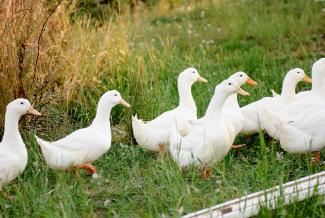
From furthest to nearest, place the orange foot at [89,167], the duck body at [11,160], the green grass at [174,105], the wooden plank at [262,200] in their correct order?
the orange foot at [89,167] < the duck body at [11,160] < the green grass at [174,105] < the wooden plank at [262,200]

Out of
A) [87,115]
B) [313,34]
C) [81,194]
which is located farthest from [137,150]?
[313,34]

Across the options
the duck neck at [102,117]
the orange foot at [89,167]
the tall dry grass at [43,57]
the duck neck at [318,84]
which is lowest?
the orange foot at [89,167]

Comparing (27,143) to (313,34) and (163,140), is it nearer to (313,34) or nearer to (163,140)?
(163,140)

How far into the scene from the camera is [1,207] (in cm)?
431

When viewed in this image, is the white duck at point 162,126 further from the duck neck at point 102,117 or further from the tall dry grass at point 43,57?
the tall dry grass at point 43,57

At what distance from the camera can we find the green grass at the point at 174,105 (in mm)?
4102

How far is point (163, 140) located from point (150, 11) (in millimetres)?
7389

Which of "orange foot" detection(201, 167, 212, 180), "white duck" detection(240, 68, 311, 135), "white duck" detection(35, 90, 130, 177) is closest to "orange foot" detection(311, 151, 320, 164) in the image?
"white duck" detection(240, 68, 311, 135)

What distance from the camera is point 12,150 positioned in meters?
4.48

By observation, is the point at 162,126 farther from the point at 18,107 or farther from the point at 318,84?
the point at 318,84

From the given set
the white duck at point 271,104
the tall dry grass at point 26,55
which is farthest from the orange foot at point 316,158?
the tall dry grass at point 26,55

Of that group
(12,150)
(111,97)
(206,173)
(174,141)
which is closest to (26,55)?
(111,97)

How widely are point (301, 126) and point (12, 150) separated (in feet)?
6.81

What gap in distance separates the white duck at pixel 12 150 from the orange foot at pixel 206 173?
124cm
